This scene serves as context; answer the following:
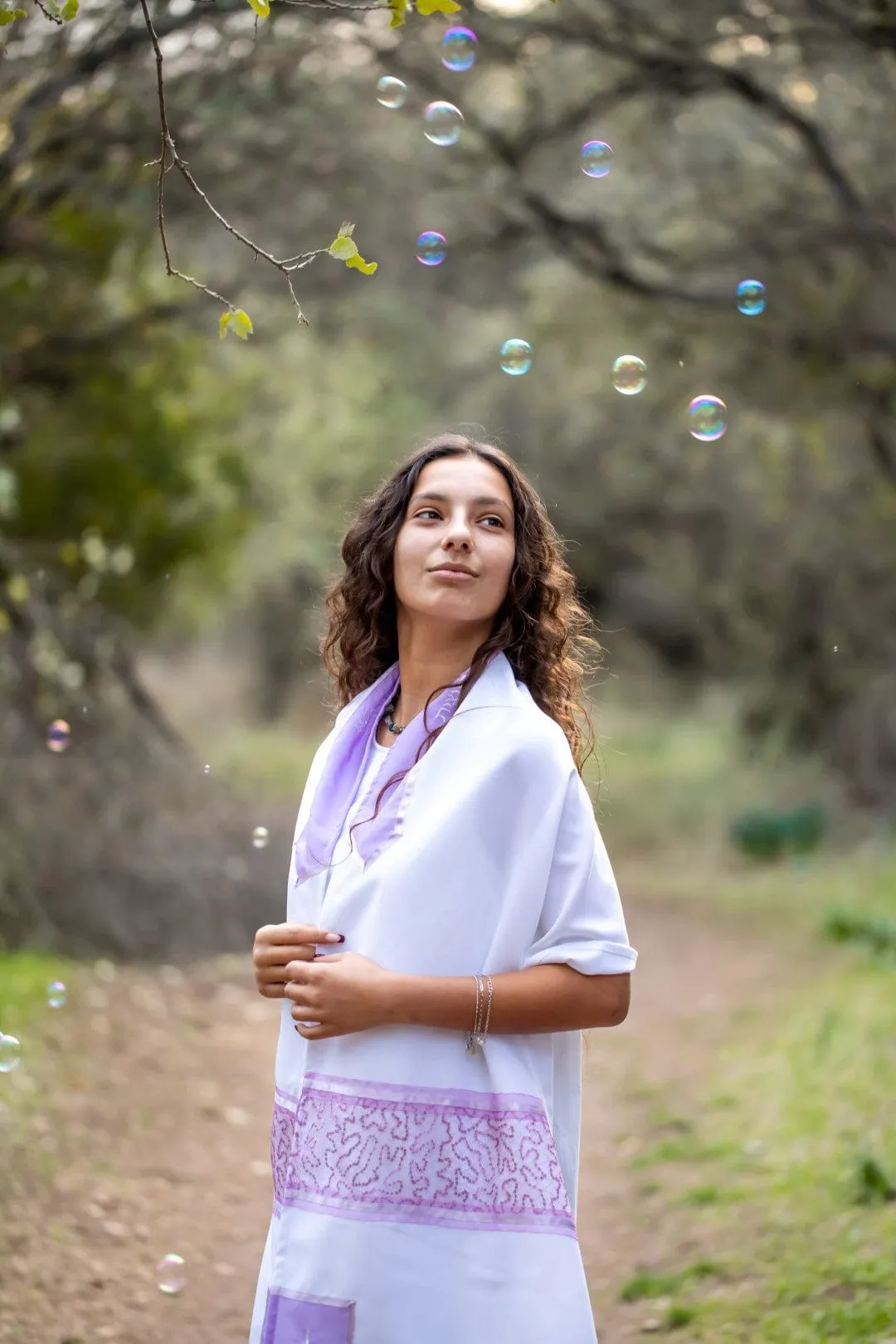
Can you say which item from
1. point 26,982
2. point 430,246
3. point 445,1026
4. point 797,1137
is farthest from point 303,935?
point 26,982

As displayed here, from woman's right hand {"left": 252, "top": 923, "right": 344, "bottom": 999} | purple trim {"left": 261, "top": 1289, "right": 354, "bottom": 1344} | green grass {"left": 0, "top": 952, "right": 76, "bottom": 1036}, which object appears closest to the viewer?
purple trim {"left": 261, "top": 1289, "right": 354, "bottom": 1344}

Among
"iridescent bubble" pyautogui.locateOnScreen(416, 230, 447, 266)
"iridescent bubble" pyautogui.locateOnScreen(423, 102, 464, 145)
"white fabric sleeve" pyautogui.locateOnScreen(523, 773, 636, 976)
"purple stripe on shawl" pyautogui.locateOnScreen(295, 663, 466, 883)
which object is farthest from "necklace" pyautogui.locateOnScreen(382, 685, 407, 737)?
"iridescent bubble" pyautogui.locateOnScreen(423, 102, 464, 145)

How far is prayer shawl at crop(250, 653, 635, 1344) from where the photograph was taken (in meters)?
1.89

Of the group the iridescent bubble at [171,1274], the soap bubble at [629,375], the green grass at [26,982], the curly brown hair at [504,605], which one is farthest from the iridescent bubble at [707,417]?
the green grass at [26,982]

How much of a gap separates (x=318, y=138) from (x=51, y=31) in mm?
2612

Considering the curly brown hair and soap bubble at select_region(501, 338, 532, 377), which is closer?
the curly brown hair

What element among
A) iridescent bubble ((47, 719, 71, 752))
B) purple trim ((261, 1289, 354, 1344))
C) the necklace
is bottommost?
purple trim ((261, 1289, 354, 1344))

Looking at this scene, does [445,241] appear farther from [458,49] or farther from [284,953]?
[284,953]

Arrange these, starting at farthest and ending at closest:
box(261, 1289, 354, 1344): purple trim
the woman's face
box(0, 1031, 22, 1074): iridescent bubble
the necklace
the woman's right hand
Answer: box(0, 1031, 22, 1074): iridescent bubble < the necklace < the woman's face < the woman's right hand < box(261, 1289, 354, 1344): purple trim

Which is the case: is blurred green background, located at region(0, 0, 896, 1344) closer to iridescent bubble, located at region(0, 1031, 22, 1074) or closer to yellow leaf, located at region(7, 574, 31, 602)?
yellow leaf, located at region(7, 574, 31, 602)

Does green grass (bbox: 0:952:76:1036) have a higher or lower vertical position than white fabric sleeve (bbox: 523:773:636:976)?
lower

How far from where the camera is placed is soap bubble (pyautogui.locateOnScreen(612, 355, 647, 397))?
13.1ft

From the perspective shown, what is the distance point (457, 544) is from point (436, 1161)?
823 millimetres

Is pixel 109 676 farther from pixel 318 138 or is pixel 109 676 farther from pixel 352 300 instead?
pixel 352 300
